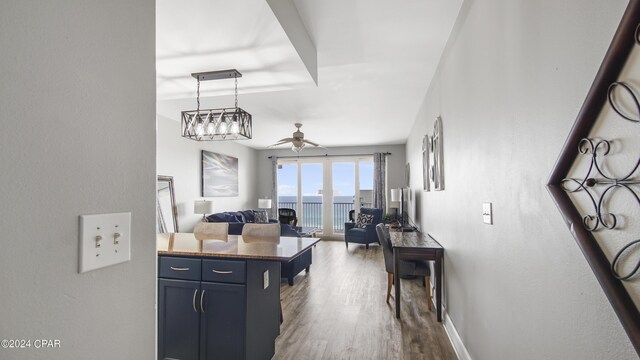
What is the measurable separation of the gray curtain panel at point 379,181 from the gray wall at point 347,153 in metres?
0.17

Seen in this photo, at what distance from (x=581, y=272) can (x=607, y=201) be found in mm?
239

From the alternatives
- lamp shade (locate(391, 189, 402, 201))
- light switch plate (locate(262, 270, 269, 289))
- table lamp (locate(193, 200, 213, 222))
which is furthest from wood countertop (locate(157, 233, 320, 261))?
lamp shade (locate(391, 189, 402, 201))

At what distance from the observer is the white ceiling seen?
6.10 feet

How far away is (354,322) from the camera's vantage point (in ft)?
9.23

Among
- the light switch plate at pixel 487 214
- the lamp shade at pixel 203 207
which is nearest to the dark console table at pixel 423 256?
the light switch plate at pixel 487 214

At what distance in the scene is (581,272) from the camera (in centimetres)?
87

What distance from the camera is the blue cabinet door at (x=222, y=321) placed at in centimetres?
186

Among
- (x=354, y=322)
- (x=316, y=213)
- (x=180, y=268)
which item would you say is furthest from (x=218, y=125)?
(x=316, y=213)

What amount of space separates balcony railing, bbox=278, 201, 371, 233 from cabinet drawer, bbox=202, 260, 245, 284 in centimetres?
641

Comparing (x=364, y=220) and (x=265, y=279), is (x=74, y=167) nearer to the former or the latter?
(x=265, y=279)

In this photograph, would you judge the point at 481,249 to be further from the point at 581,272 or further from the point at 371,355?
the point at 371,355

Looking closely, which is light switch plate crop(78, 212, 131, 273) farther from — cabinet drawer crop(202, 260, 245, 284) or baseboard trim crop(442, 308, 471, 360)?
baseboard trim crop(442, 308, 471, 360)

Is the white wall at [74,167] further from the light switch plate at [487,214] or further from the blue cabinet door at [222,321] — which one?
the light switch plate at [487,214]

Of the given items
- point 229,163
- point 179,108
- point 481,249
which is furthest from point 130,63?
point 229,163
